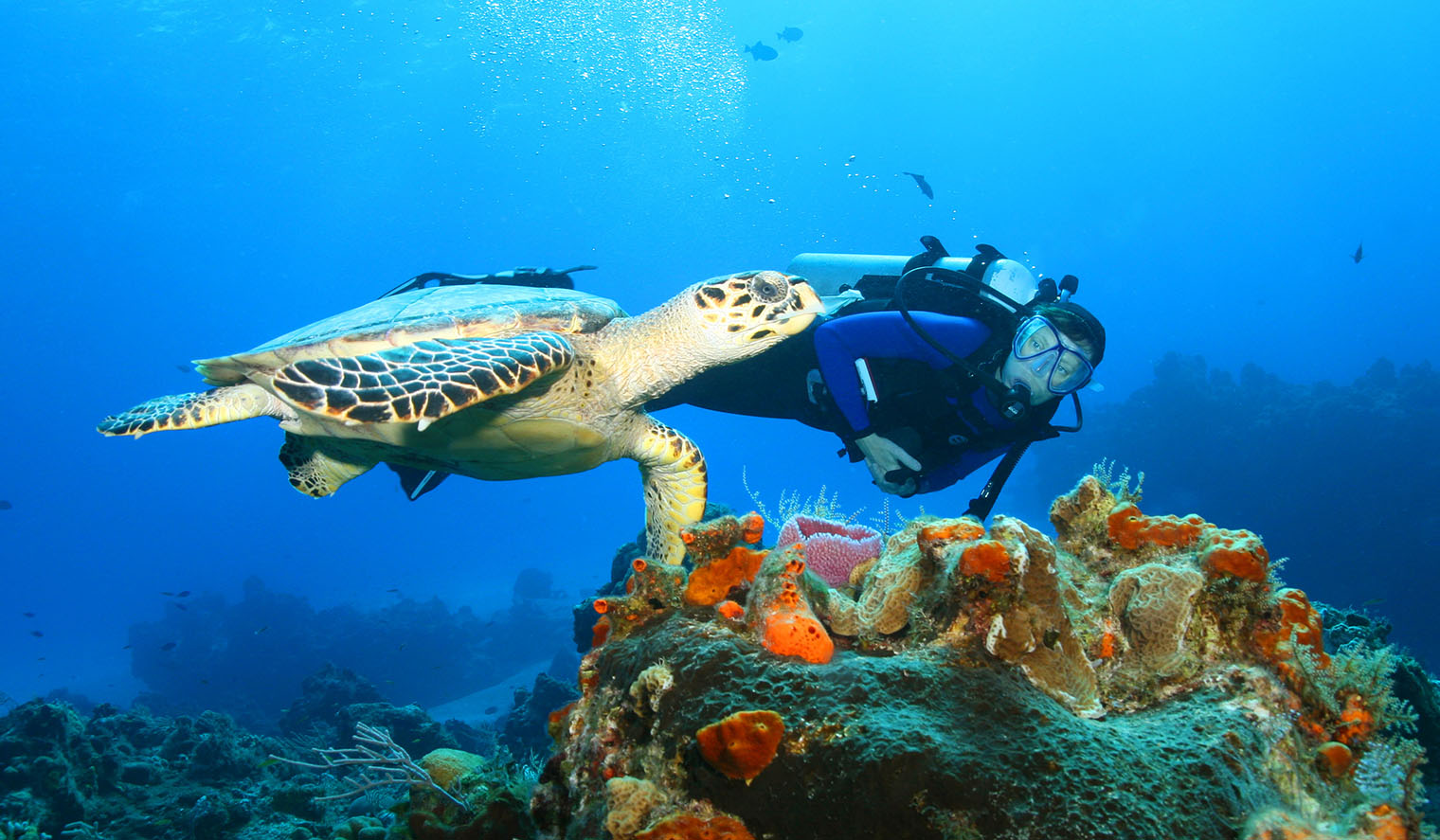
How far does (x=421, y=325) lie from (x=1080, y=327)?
14.5 feet

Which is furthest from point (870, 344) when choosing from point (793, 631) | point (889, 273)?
point (793, 631)

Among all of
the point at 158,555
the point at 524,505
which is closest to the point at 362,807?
the point at 524,505

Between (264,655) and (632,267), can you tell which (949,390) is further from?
(632,267)

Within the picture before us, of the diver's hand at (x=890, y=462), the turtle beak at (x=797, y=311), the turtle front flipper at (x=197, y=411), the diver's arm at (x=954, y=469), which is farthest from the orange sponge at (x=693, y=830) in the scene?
the diver's arm at (x=954, y=469)

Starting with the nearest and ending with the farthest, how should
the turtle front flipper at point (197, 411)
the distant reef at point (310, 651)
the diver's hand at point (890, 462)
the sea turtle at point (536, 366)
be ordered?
1. the sea turtle at point (536, 366)
2. the turtle front flipper at point (197, 411)
3. the diver's hand at point (890, 462)
4. the distant reef at point (310, 651)

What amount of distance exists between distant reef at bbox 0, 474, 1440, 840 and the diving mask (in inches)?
78.0

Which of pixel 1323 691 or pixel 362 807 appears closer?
pixel 1323 691

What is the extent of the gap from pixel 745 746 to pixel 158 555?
93646 mm

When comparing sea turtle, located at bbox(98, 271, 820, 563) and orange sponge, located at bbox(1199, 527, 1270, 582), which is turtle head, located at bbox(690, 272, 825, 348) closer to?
sea turtle, located at bbox(98, 271, 820, 563)

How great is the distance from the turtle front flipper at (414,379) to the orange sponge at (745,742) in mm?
1602

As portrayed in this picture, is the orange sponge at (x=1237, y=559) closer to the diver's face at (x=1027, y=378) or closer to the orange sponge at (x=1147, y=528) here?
the orange sponge at (x=1147, y=528)

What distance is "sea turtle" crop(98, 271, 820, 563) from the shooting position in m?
3.15

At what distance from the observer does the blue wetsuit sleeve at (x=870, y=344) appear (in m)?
4.46

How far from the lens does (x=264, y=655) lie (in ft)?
60.1
